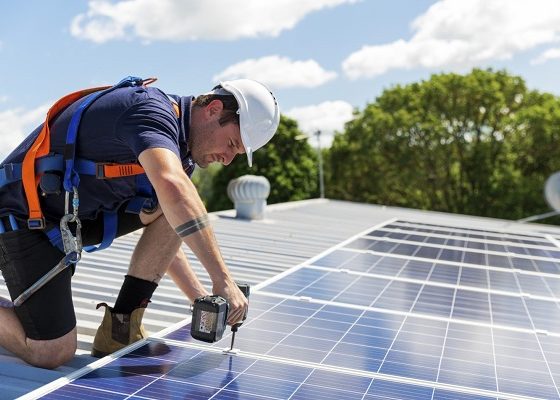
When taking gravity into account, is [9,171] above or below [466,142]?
below

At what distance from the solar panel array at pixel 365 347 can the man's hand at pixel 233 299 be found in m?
0.32

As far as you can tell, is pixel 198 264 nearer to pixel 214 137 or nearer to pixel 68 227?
pixel 68 227

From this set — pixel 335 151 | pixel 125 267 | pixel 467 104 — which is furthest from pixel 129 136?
pixel 335 151

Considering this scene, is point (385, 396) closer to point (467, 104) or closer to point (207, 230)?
point (207, 230)

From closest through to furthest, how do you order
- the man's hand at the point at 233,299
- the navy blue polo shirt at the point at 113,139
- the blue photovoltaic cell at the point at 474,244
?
the man's hand at the point at 233,299, the navy blue polo shirt at the point at 113,139, the blue photovoltaic cell at the point at 474,244

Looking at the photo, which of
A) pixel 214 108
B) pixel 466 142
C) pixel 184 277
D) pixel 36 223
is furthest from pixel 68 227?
pixel 466 142

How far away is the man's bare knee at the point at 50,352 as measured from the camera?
163 inches

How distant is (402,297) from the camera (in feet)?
20.8

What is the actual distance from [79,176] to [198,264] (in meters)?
3.91

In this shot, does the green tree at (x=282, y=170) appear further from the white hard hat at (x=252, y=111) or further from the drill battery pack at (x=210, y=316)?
the drill battery pack at (x=210, y=316)

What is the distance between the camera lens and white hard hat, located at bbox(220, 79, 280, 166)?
4.02 metres

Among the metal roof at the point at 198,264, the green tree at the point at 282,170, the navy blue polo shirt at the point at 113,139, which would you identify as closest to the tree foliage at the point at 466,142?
the green tree at the point at 282,170

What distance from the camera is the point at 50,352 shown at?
13.6 feet

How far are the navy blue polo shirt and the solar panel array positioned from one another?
91 cm
